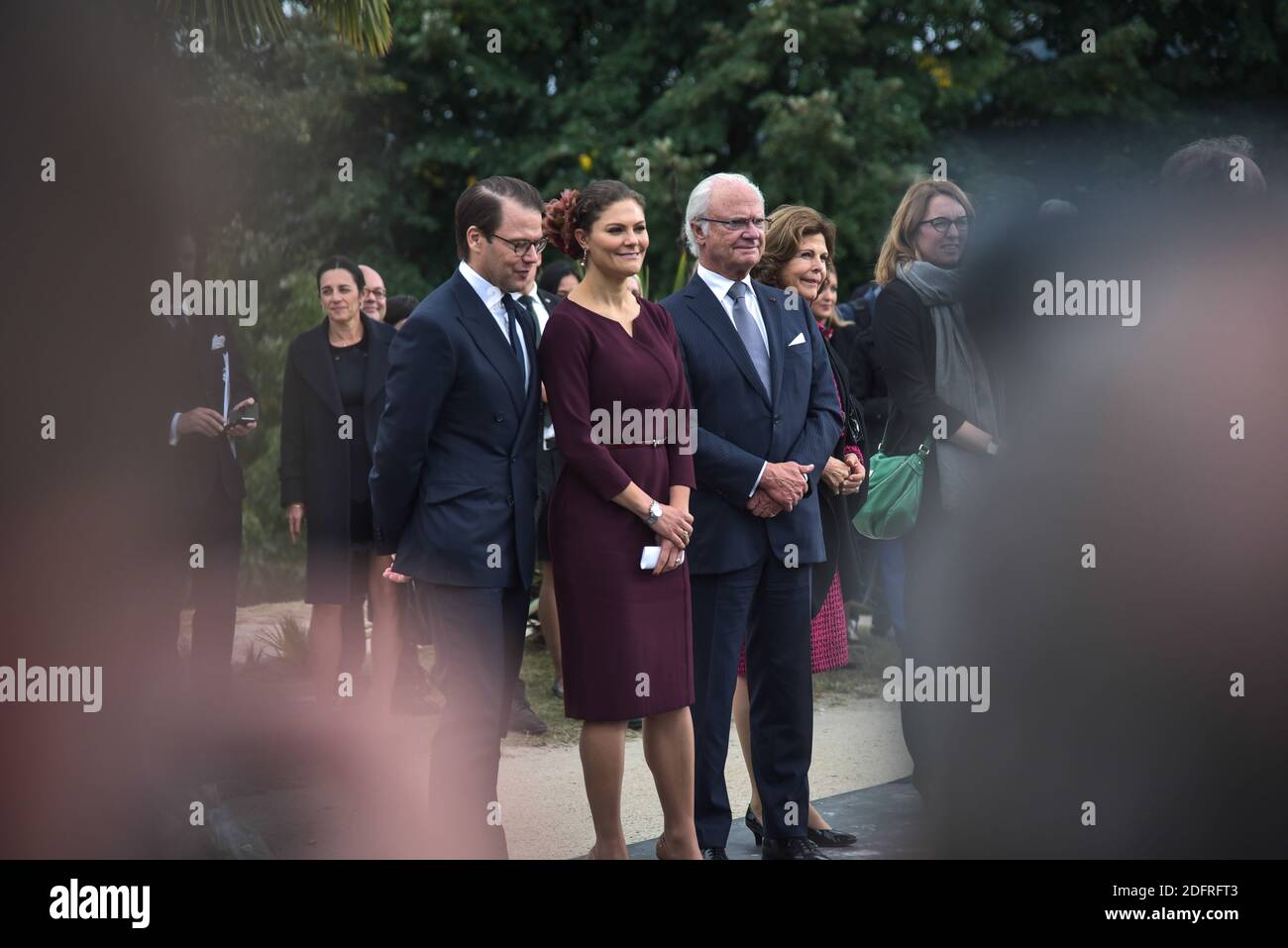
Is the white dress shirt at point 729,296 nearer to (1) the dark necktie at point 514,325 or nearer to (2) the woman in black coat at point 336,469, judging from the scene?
(1) the dark necktie at point 514,325

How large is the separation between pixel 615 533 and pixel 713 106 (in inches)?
527

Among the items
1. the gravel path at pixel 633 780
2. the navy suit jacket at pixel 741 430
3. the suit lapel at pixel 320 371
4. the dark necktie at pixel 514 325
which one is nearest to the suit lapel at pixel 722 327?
the navy suit jacket at pixel 741 430

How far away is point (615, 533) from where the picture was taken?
14.6 feet

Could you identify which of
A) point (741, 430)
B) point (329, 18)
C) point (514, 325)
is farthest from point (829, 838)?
point (329, 18)

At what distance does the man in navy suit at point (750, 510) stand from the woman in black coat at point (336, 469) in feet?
7.74

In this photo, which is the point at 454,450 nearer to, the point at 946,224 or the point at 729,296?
the point at 729,296

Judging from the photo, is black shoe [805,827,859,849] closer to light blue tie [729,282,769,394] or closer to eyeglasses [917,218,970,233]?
light blue tie [729,282,769,394]

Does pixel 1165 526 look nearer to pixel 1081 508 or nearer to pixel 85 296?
pixel 1081 508

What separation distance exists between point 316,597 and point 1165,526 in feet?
12.9

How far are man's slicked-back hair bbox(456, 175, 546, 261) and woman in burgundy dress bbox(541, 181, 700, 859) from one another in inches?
5.9

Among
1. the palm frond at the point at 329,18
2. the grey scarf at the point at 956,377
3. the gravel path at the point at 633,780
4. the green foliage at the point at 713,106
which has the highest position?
the green foliage at the point at 713,106

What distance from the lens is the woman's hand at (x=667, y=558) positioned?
14.7ft

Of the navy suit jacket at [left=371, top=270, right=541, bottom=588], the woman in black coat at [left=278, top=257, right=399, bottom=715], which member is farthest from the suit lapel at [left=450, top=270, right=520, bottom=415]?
the woman in black coat at [left=278, top=257, right=399, bottom=715]

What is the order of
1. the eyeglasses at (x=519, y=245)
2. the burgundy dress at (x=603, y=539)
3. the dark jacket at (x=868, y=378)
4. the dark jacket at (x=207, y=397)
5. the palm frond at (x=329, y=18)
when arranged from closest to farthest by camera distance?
the burgundy dress at (x=603, y=539)
the eyeglasses at (x=519, y=245)
the dark jacket at (x=207, y=397)
the palm frond at (x=329, y=18)
the dark jacket at (x=868, y=378)
